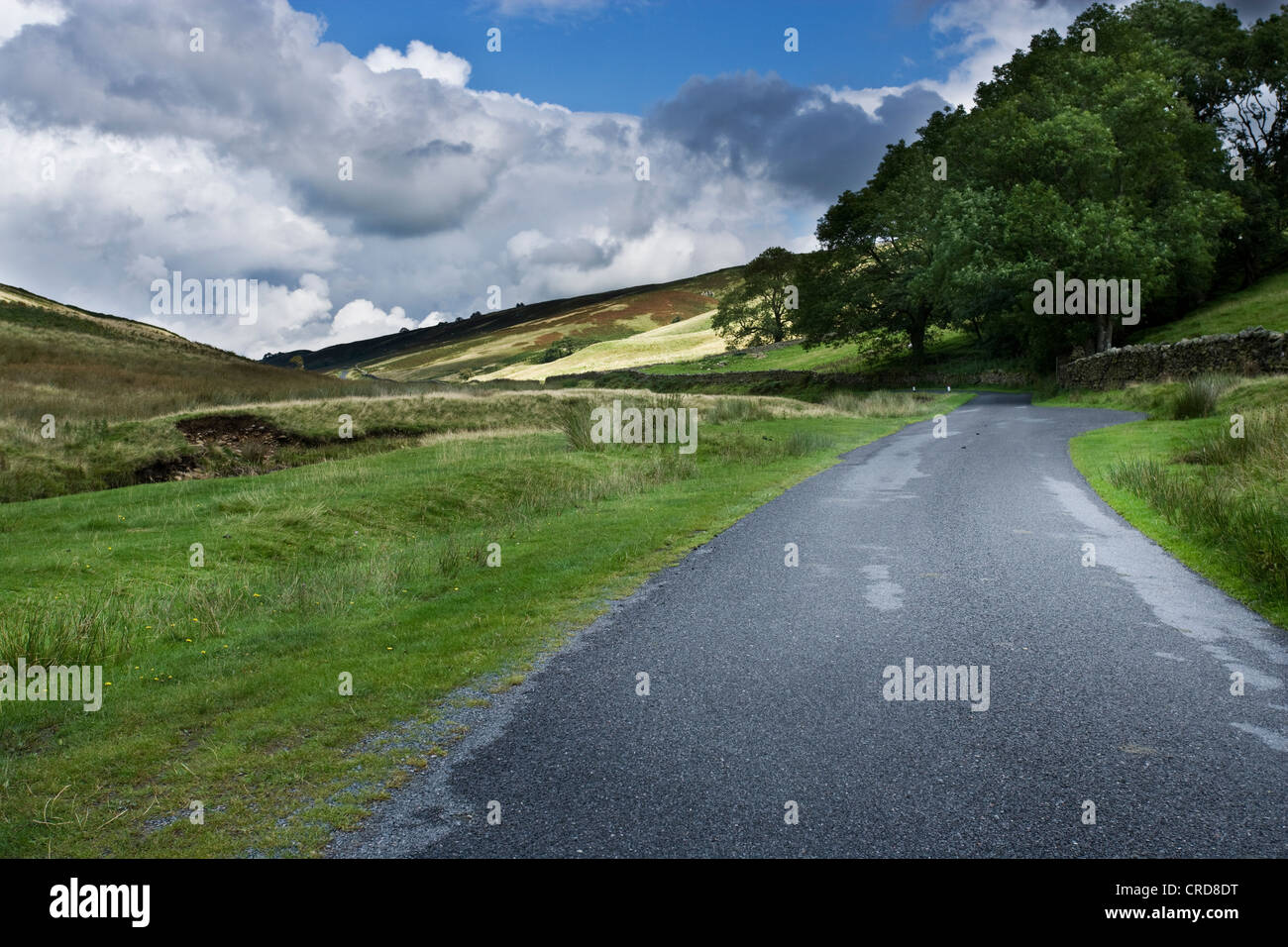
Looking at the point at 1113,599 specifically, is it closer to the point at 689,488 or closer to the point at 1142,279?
the point at 689,488

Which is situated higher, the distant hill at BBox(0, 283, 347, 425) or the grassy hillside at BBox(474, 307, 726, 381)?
the grassy hillside at BBox(474, 307, 726, 381)

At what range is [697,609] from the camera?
9.29m

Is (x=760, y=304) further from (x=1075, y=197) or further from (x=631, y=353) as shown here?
(x=1075, y=197)

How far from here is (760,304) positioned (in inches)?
4402

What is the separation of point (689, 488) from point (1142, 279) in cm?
3352

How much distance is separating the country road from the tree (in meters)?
92.7

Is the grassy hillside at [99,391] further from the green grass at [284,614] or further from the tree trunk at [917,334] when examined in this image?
the tree trunk at [917,334]

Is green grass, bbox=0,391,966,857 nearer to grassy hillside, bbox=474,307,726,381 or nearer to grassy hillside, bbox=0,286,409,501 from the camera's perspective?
grassy hillside, bbox=0,286,409,501

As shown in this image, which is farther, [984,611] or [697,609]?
[697,609]

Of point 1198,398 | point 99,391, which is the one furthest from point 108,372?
point 1198,398

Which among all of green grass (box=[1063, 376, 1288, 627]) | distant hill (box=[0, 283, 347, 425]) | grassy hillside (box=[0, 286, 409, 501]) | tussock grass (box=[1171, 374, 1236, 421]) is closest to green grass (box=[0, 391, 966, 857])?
green grass (box=[1063, 376, 1288, 627])

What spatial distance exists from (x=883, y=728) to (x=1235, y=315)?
54.8 meters

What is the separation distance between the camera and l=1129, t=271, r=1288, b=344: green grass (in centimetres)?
4544
